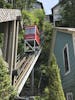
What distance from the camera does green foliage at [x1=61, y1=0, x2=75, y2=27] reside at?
32.3 m

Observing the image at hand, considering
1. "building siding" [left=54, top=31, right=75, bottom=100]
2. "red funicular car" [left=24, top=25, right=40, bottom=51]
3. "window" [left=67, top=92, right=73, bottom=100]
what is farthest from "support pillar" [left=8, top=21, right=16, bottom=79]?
"red funicular car" [left=24, top=25, right=40, bottom=51]

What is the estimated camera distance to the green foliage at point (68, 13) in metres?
32.3

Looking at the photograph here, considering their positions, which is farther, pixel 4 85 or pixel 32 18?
pixel 32 18

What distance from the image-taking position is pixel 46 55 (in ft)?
87.6

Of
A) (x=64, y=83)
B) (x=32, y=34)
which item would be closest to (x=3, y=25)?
(x=64, y=83)

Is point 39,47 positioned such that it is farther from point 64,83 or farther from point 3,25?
point 3,25

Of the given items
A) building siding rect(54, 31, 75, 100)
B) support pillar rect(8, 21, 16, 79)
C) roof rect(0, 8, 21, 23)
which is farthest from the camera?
building siding rect(54, 31, 75, 100)

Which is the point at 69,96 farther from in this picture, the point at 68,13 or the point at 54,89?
the point at 68,13

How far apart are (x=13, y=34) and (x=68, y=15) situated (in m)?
25.6

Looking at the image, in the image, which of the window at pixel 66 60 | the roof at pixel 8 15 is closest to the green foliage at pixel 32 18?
the window at pixel 66 60

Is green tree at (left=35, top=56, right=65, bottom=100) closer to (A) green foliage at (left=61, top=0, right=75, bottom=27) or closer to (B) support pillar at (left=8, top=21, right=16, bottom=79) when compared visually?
(B) support pillar at (left=8, top=21, right=16, bottom=79)

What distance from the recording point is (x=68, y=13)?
110 feet

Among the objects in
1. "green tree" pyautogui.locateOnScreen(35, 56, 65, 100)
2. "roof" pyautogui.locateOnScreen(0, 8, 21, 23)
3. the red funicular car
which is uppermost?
"roof" pyautogui.locateOnScreen(0, 8, 21, 23)

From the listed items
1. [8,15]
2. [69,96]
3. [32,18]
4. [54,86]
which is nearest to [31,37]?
[32,18]
